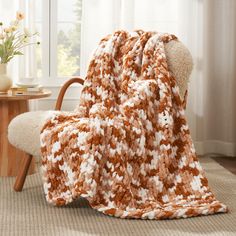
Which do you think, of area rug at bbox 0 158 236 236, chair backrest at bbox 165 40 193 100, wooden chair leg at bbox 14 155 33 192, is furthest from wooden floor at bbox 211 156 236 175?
wooden chair leg at bbox 14 155 33 192

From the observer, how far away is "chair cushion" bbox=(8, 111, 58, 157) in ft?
12.1

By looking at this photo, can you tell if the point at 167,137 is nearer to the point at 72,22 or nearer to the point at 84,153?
the point at 84,153

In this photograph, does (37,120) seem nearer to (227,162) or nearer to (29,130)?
(29,130)

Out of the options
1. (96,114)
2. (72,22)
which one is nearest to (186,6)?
(72,22)

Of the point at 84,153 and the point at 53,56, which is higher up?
the point at 53,56

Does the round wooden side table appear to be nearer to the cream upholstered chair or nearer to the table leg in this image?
the table leg

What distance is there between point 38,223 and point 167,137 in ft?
2.78

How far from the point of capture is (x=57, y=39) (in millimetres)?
5098

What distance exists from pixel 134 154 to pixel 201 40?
1936mm

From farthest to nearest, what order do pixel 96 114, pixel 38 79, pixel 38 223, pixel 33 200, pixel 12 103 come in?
pixel 38 79, pixel 12 103, pixel 33 200, pixel 96 114, pixel 38 223

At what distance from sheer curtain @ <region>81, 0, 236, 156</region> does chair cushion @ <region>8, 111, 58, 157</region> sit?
1.36 m

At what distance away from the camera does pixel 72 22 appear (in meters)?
5.11

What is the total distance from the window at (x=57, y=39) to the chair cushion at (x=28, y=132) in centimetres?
133

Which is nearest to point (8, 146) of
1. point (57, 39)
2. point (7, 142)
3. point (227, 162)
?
point (7, 142)
